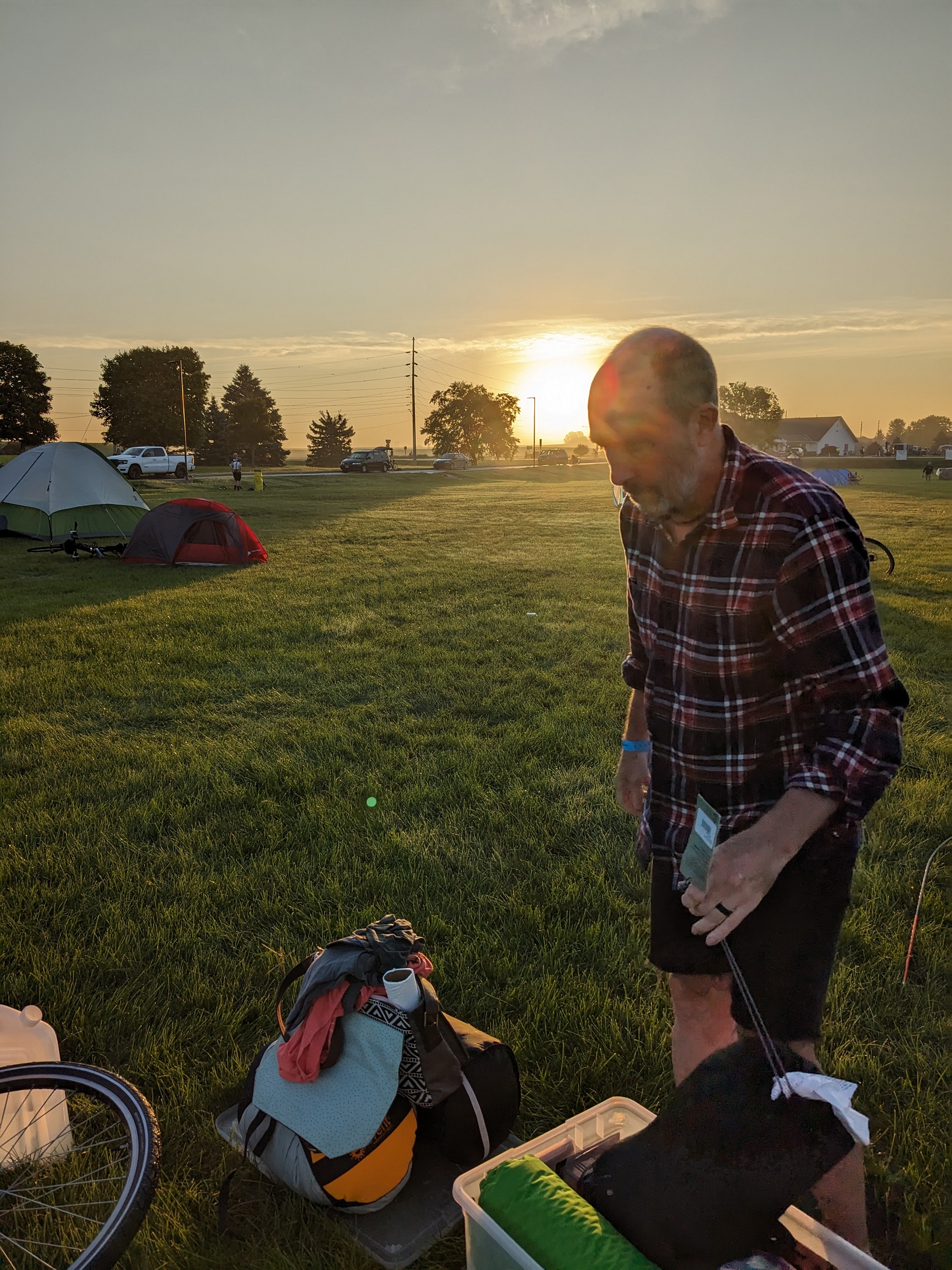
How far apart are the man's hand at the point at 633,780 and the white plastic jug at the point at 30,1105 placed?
5.94 feet

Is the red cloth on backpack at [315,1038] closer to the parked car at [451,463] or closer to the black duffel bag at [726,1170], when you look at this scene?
the black duffel bag at [726,1170]

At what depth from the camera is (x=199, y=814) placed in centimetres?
475

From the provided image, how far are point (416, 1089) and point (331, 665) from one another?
566 centimetres

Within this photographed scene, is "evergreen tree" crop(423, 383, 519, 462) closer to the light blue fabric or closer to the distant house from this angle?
the distant house

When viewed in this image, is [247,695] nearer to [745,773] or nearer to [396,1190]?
[396,1190]

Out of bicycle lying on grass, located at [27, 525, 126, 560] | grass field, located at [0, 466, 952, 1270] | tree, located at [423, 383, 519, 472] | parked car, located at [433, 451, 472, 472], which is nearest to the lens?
grass field, located at [0, 466, 952, 1270]

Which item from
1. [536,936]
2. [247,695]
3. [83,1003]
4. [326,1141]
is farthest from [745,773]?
[247,695]

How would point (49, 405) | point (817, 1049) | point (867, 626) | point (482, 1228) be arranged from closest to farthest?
point (867, 626) < point (482, 1228) < point (817, 1049) < point (49, 405)

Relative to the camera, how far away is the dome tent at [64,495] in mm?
16266

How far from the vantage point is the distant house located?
12162 cm

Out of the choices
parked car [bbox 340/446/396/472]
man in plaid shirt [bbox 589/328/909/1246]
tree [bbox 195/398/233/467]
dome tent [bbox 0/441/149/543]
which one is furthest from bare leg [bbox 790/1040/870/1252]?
tree [bbox 195/398/233/467]

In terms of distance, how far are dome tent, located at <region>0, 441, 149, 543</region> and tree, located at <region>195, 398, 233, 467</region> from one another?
49.3 meters

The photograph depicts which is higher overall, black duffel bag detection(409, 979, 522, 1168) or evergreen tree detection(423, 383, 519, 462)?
evergreen tree detection(423, 383, 519, 462)

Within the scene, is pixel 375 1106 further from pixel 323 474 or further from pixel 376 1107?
pixel 323 474
